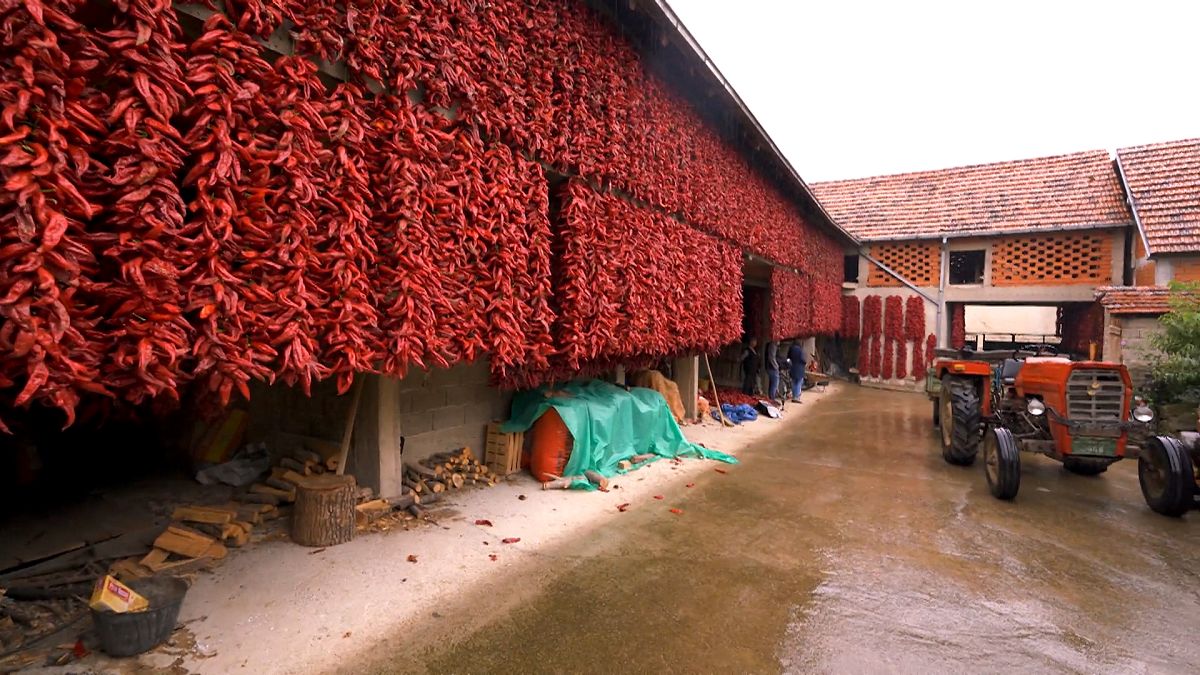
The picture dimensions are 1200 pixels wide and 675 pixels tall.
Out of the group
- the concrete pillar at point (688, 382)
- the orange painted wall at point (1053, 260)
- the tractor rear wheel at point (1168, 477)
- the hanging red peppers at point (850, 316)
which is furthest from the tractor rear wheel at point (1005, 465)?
the hanging red peppers at point (850, 316)

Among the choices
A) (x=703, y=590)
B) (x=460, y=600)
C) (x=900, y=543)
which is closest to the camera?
(x=460, y=600)

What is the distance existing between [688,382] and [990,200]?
1370 cm

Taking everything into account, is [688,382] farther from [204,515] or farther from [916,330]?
[916,330]

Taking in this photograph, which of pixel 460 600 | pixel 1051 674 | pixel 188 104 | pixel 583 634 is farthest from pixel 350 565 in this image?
pixel 1051 674

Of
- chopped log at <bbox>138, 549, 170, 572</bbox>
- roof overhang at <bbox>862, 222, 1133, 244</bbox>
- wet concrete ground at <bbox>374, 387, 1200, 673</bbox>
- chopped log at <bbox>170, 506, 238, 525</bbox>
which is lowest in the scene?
wet concrete ground at <bbox>374, 387, 1200, 673</bbox>

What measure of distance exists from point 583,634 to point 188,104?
347 cm

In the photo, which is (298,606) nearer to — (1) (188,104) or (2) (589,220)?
(1) (188,104)

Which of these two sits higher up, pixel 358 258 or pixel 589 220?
pixel 589 220

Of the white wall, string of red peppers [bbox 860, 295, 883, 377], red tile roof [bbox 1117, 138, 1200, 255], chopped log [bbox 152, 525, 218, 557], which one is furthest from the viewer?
the white wall

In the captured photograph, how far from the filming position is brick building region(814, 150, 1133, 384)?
14.7m

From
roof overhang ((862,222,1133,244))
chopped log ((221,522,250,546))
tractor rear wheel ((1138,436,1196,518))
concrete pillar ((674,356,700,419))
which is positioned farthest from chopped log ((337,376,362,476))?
roof overhang ((862,222,1133,244))

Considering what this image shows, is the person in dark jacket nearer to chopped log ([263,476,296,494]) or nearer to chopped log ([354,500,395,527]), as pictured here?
chopped log ([354,500,395,527])

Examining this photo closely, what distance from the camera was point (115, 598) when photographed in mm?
2840

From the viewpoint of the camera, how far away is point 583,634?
3291mm
